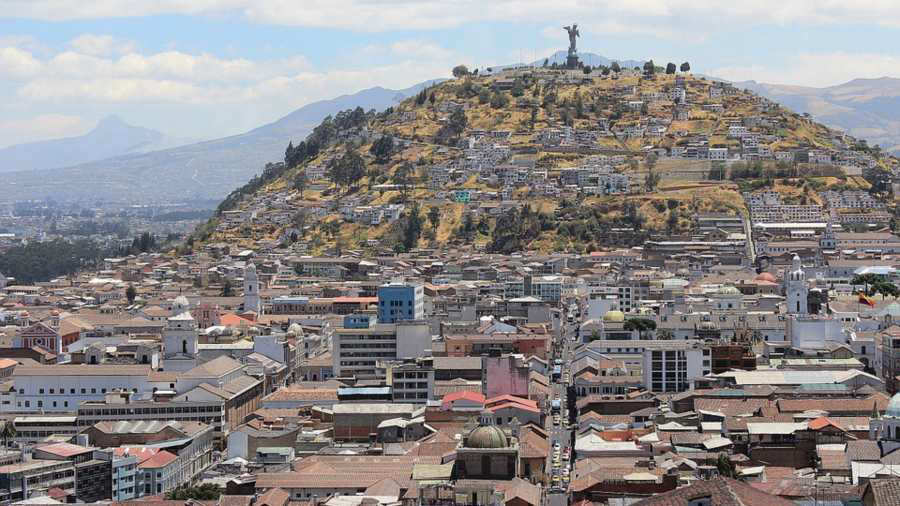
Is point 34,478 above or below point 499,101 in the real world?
below

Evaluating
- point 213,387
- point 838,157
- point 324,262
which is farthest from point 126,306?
point 838,157

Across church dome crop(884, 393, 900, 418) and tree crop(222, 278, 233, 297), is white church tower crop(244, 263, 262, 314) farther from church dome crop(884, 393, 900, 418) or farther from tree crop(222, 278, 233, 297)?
church dome crop(884, 393, 900, 418)

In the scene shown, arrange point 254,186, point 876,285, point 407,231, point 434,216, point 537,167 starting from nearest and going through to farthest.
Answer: point 876,285
point 407,231
point 434,216
point 537,167
point 254,186

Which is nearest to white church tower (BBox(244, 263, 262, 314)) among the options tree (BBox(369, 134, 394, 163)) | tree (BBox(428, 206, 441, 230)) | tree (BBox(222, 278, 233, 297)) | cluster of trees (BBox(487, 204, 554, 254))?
tree (BBox(222, 278, 233, 297))

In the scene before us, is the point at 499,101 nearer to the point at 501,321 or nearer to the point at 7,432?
the point at 501,321

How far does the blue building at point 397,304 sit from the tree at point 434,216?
42717 millimetres

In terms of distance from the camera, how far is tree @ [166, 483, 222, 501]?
48.0 metres

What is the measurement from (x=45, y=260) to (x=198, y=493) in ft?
356

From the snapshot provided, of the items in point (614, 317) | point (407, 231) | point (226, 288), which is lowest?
point (226, 288)

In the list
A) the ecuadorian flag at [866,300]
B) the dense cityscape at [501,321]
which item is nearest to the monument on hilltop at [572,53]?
the dense cityscape at [501,321]

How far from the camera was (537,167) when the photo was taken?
134125 millimetres

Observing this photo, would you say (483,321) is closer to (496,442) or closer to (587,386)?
(587,386)

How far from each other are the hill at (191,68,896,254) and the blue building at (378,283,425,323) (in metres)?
36.1

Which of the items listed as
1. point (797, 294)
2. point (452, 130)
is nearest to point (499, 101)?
point (452, 130)
